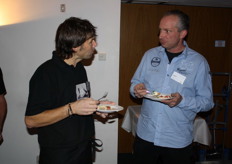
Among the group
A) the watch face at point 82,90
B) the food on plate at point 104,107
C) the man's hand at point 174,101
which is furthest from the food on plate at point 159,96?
the watch face at point 82,90

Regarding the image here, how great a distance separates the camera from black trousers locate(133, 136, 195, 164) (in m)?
1.92

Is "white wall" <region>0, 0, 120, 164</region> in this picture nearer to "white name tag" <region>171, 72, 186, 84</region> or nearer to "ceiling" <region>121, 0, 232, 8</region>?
"ceiling" <region>121, 0, 232, 8</region>

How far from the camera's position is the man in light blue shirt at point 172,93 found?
1901 mm

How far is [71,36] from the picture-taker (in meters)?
1.51

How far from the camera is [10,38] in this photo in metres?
2.76

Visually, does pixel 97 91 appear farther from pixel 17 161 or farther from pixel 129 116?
pixel 17 161

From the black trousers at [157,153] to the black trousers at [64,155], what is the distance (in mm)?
598

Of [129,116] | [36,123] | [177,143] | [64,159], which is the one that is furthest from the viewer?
[129,116]

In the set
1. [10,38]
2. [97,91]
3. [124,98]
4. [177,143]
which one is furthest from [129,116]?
[10,38]

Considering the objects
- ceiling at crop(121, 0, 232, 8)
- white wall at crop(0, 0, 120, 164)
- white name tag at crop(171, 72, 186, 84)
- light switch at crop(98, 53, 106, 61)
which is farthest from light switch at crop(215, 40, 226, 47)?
white name tag at crop(171, 72, 186, 84)

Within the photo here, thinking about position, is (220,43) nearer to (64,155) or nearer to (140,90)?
(140,90)

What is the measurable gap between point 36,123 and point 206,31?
351cm

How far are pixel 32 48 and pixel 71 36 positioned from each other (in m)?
1.51

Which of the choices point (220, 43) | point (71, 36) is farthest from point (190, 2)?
point (71, 36)
